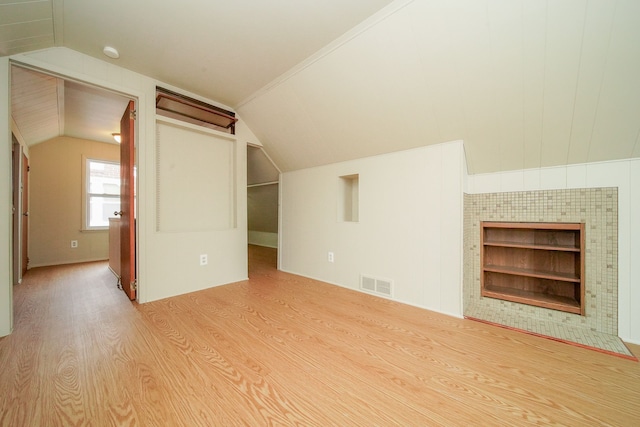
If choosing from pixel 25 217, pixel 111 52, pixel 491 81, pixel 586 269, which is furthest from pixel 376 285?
pixel 25 217

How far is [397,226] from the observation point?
93.6 inches

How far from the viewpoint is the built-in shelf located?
1.91m

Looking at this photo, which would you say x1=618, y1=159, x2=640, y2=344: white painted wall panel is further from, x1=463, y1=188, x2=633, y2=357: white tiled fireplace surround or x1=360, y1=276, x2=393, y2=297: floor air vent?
x1=360, y1=276, x2=393, y2=297: floor air vent

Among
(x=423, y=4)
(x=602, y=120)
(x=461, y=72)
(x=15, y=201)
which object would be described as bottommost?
(x=15, y=201)

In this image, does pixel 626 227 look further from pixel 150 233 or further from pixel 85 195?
pixel 85 195

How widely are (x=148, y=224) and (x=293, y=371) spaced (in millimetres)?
2015

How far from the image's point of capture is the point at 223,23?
1631 millimetres

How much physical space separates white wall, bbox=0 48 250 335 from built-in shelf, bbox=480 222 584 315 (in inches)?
110

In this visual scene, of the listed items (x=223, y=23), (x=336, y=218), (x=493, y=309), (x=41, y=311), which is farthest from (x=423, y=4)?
(x=41, y=311)

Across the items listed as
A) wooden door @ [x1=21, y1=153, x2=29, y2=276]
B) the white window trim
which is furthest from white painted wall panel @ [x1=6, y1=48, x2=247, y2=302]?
the white window trim

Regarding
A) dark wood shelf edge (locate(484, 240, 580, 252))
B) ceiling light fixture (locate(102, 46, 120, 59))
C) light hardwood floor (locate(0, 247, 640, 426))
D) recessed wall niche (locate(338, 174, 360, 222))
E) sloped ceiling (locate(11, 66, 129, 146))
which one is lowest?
light hardwood floor (locate(0, 247, 640, 426))

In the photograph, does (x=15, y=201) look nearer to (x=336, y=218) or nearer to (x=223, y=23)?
(x=223, y=23)

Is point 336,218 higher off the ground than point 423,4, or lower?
lower

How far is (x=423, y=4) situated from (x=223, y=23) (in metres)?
1.34
